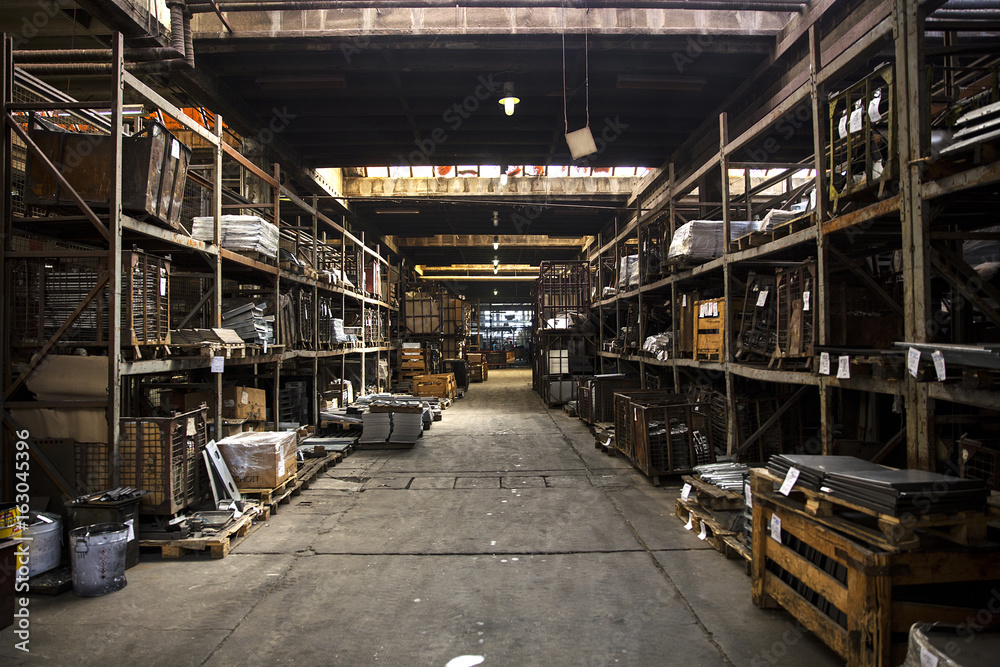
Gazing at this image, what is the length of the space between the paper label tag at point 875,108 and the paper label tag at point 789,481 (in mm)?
2962

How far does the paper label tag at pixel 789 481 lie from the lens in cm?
363

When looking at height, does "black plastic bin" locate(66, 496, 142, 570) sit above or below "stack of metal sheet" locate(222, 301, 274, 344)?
below

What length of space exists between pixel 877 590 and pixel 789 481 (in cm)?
94

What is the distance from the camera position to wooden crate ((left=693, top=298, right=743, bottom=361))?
7617 millimetres

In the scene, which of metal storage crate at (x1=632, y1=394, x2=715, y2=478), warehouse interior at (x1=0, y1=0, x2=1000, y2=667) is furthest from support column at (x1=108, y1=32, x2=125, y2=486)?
metal storage crate at (x1=632, y1=394, x2=715, y2=478)

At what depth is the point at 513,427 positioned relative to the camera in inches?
509

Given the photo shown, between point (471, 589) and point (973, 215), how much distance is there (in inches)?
211

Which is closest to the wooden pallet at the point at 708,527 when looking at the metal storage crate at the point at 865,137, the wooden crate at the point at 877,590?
the wooden crate at the point at 877,590

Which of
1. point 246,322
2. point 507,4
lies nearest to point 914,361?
point 507,4

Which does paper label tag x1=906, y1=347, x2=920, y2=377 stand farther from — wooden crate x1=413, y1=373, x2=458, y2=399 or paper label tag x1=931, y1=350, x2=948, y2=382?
wooden crate x1=413, y1=373, x2=458, y2=399

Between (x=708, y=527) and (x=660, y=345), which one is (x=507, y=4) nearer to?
(x=660, y=345)

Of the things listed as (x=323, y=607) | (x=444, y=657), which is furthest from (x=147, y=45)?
(x=444, y=657)

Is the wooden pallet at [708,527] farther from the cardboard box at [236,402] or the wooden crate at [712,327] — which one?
the cardboard box at [236,402]

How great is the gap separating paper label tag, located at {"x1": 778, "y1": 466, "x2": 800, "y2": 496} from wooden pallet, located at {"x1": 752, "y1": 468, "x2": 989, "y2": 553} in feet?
0.16
